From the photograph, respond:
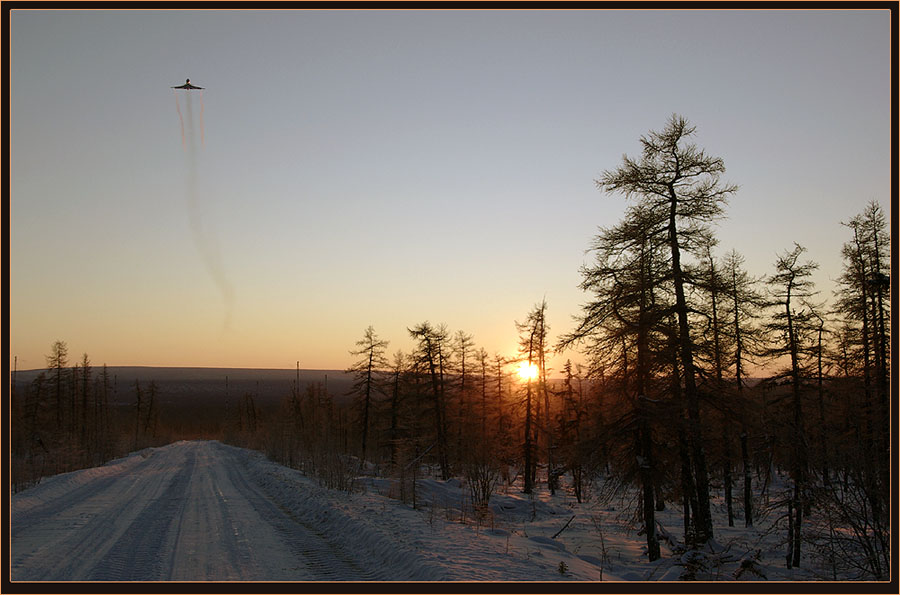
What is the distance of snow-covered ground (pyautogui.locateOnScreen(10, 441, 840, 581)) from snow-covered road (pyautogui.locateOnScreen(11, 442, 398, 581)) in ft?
0.11

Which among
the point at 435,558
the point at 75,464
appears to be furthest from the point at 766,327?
the point at 75,464

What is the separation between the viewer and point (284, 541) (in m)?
13.3

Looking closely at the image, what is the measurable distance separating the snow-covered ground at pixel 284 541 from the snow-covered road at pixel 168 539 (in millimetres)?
34

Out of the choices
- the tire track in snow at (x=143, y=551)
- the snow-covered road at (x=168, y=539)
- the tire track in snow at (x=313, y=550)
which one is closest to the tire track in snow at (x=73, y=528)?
the snow-covered road at (x=168, y=539)

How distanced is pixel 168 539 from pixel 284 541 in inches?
98.6

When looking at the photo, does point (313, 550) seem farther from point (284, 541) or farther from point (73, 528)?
point (73, 528)

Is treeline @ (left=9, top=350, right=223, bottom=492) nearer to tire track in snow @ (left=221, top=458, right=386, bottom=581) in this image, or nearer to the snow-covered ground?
the snow-covered ground

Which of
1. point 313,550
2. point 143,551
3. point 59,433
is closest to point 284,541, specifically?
point 313,550

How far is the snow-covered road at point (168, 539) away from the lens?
10414mm

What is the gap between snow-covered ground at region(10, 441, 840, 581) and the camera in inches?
418

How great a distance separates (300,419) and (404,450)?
53.0 meters

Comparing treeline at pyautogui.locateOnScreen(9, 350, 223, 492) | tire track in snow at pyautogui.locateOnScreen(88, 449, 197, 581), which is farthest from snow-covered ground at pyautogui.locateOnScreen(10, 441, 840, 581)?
treeline at pyautogui.locateOnScreen(9, 350, 223, 492)

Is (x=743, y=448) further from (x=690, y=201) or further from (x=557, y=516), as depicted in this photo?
(x=690, y=201)

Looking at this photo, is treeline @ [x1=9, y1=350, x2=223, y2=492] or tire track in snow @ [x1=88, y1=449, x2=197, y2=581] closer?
tire track in snow @ [x1=88, y1=449, x2=197, y2=581]
